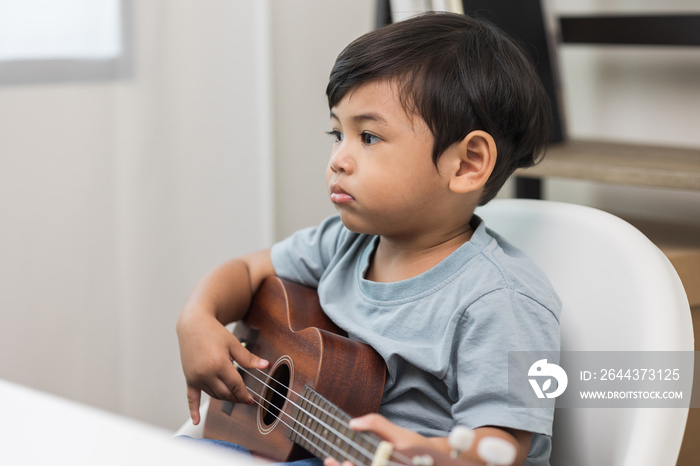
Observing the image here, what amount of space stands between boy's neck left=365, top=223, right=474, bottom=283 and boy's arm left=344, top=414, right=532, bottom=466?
9.2 inches

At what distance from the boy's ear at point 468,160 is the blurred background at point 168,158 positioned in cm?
79

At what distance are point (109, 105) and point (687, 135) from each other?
49.7 inches

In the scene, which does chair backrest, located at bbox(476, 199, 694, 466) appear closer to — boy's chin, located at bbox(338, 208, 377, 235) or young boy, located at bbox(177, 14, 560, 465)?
young boy, located at bbox(177, 14, 560, 465)

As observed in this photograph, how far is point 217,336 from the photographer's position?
0.92 meters

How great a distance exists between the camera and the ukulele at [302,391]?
0.64 meters

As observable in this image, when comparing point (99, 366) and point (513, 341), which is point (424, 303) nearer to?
point (513, 341)

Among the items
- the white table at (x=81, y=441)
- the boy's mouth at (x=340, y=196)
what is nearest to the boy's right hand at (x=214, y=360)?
the boy's mouth at (x=340, y=196)

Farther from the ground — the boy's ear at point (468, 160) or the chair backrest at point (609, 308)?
the boy's ear at point (468, 160)

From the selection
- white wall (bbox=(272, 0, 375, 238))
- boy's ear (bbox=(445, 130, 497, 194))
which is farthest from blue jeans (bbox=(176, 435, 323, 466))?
white wall (bbox=(272, 0, 375, 238))

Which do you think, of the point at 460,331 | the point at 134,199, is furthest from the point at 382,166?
the point at 134,199

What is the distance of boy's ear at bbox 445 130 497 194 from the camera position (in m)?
0.84

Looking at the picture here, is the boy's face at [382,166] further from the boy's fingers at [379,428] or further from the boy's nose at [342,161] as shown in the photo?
the boy's fingers at [379,428]

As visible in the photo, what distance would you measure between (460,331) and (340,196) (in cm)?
21

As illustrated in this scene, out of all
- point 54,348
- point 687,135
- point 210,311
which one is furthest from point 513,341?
point 687,135
